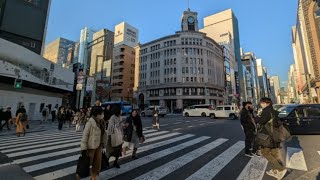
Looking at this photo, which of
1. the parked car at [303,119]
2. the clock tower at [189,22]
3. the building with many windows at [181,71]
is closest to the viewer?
the parked car at [303,119]

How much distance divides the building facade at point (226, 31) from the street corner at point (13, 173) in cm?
9902

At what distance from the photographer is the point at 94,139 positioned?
4.05m

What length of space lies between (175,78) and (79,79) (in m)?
47.8

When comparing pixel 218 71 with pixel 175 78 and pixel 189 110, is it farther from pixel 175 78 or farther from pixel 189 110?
pixel 189 110

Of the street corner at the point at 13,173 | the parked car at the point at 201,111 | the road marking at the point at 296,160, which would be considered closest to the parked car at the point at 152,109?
the parked car at the point at 201,111

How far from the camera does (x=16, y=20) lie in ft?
112

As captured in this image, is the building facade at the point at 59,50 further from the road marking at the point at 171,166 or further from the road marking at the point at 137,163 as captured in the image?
the road marking at the point at 171,166

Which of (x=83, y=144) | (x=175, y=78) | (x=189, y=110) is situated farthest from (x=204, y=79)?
(x=83, y=144)

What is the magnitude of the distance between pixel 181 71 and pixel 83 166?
59.5 metres

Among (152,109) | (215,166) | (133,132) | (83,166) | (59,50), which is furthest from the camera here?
(59,50)

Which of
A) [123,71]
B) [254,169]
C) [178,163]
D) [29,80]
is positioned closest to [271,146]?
[254,169]

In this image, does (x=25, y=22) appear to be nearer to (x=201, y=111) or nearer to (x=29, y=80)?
(x=29, y=80)

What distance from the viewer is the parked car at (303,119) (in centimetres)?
973

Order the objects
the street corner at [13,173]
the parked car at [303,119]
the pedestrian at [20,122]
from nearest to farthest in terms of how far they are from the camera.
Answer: the street corner at [13,173] < the parked car at [303,119] < the pedestrian at [20,122]
